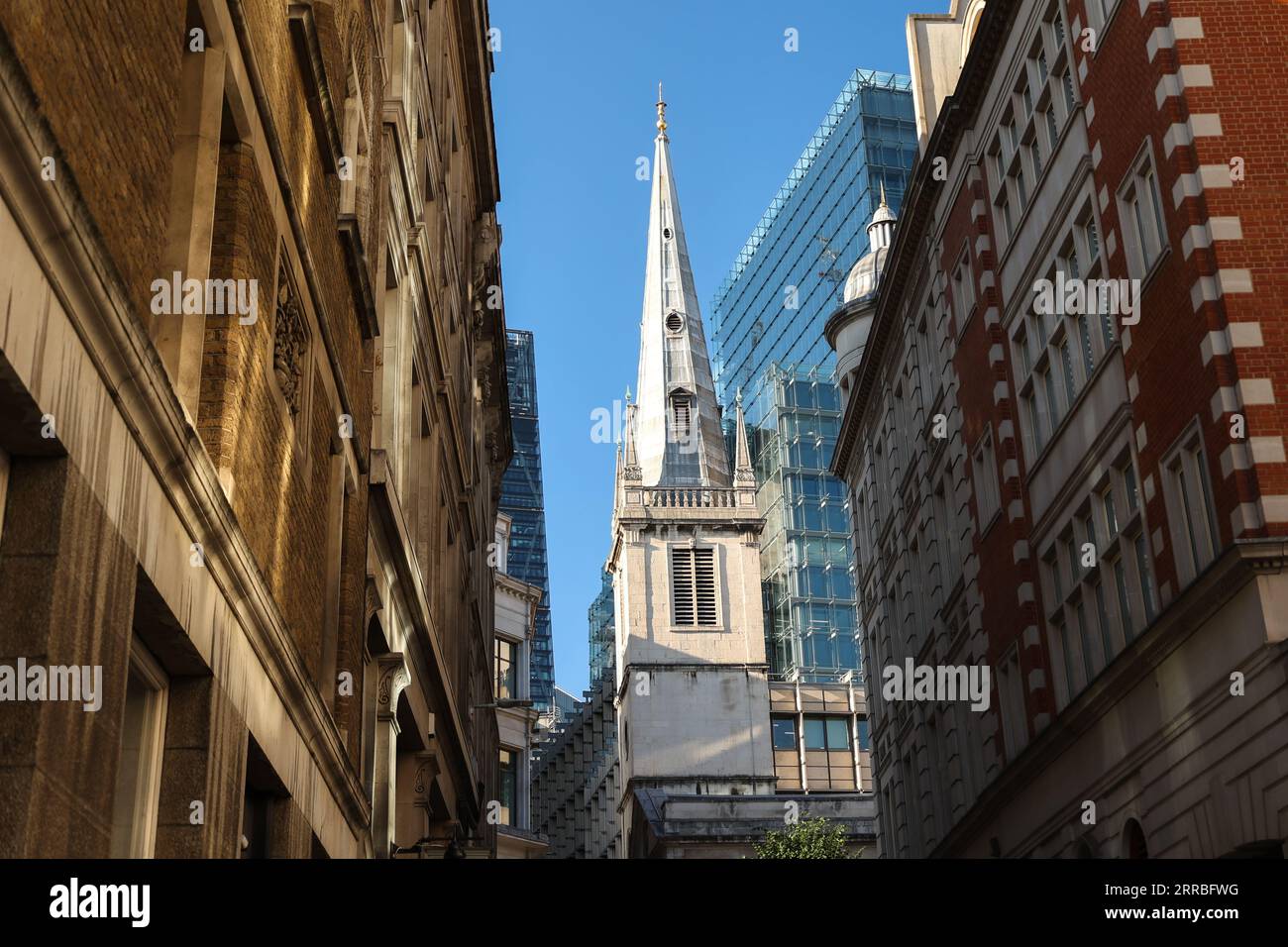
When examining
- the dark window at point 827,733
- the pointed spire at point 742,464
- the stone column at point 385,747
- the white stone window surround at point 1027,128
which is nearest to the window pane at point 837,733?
the dark window at point 827,733

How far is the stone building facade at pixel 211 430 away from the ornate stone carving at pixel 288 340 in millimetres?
44

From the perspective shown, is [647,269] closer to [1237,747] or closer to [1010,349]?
[1010,349]

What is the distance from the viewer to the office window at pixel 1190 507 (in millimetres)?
22672

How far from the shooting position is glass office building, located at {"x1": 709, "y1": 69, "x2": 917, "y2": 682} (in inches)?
4328

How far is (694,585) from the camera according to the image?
331 ft

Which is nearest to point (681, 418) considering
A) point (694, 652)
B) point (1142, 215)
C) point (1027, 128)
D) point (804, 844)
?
point (694, 652)

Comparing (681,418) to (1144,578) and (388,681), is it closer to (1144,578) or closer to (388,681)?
(1144,578)

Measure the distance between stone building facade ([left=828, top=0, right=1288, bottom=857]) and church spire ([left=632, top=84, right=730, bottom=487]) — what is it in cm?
6643

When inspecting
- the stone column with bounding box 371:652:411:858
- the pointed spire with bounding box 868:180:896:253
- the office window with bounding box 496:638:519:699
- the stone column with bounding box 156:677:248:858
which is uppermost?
the pointed spire with bounding box 868:180:896:253

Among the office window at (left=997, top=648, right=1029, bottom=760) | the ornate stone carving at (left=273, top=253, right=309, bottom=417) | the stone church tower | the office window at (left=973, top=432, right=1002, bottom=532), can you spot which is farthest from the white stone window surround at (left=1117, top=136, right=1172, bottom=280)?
the stone church tower

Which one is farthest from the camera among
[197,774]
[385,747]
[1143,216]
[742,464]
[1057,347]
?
[742,464]

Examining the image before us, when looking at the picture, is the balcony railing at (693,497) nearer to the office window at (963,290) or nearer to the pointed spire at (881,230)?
the pointed spire at (881,230)

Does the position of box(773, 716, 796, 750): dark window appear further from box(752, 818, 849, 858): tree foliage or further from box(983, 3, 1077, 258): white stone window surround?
box(983, 3, 1077, 258): white stone window surround

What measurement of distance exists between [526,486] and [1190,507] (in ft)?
471
